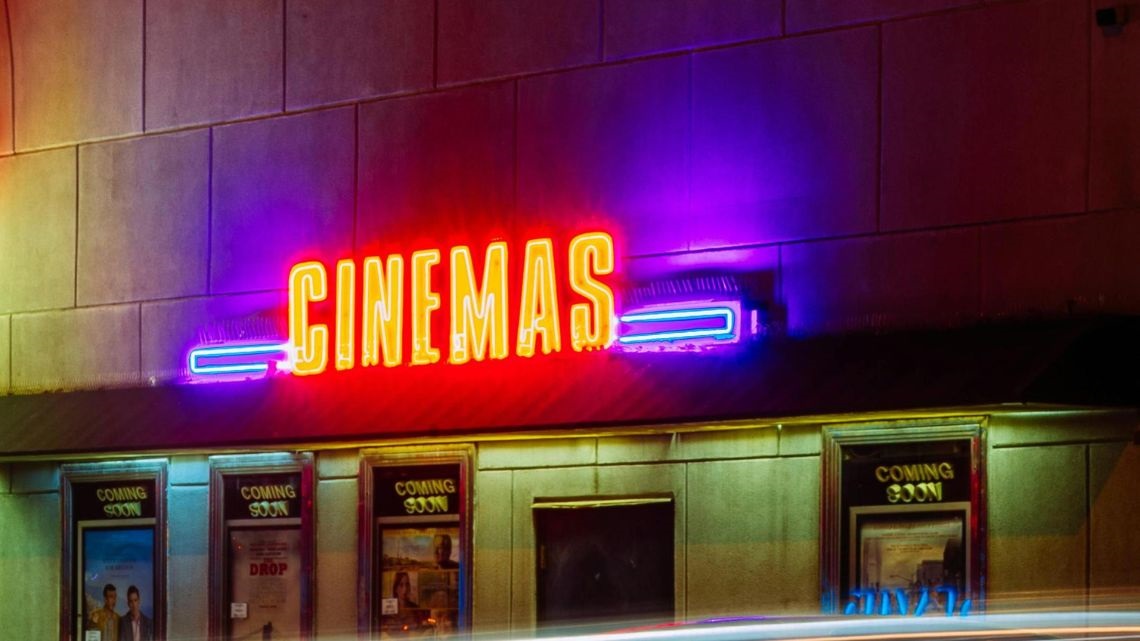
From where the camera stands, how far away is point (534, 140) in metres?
15.3

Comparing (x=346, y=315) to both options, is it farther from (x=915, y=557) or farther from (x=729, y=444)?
(x=915, y=557)

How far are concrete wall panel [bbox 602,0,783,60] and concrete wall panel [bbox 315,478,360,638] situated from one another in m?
4.39

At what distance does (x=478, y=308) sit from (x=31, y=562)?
5.90 m

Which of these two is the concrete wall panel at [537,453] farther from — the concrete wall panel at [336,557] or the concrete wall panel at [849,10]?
the concrete wall panel at [849,10]

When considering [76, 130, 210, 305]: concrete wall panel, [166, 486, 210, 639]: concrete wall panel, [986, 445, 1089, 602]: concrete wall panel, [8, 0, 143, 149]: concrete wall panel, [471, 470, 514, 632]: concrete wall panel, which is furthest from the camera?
[8, 0, 143, 149]: concrete wall panel

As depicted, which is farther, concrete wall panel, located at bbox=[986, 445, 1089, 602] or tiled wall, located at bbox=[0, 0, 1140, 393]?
tiled wall, located at bbox=[0, 0, 1140, 393]

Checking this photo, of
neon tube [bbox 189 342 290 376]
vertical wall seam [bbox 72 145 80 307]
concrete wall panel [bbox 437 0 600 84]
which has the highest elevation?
concrete wall panel [bbox 437 0 600 84]

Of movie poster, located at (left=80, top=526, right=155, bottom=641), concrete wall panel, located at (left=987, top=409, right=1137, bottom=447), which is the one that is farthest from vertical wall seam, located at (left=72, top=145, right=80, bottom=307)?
concrete wall panel, located at (left=987, top=409, right=1137, bottom=447)

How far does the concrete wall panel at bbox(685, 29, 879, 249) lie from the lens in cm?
1352

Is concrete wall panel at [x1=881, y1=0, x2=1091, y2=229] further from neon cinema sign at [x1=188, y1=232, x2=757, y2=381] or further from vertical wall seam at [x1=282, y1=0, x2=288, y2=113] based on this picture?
vertical wall seam at [x1=282, y1=0, x2=288, y2=113]

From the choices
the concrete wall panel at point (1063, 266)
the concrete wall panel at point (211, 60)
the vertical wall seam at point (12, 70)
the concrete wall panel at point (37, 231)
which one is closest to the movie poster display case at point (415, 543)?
the concrete wall panel at point (211, 60)

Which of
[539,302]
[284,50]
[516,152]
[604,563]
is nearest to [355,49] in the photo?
[284,50]

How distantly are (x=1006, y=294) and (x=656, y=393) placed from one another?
2.54 meters

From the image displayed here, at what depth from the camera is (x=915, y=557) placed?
1310 centimetres
